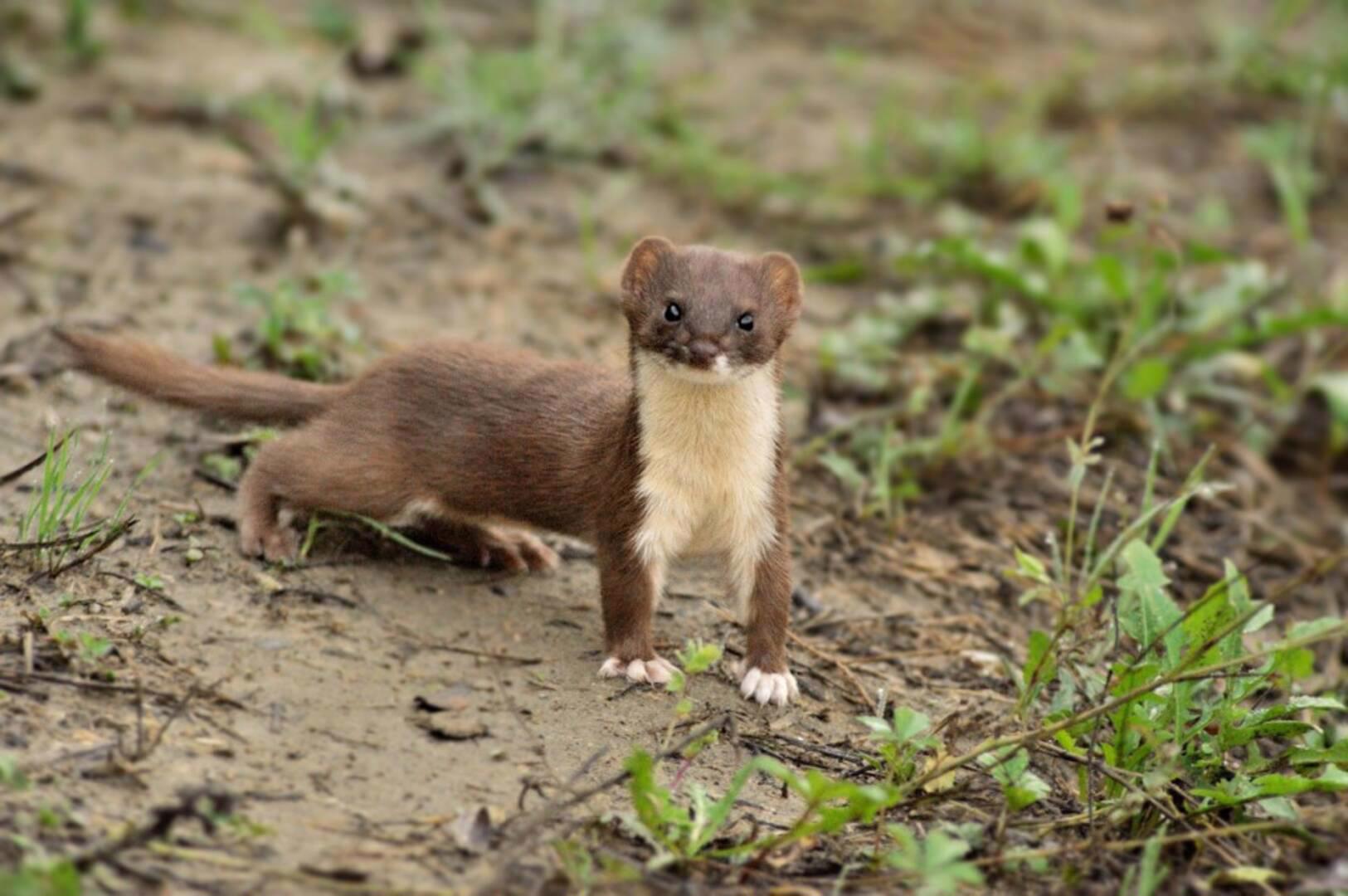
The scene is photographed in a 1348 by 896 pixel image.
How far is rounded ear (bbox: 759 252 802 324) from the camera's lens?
4.57m

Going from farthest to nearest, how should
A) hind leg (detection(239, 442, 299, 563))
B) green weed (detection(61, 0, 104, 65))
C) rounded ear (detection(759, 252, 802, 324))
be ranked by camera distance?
green weed (detection(61, 0, 104, 65)) → hind leg (detection(239, 442, 299, 563)) → rounded ear (detection(759, 252, 802, 324))

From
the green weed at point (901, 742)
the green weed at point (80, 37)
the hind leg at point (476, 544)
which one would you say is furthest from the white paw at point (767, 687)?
the green weed at point (80, 37)

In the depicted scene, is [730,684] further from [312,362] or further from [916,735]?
[312,362]

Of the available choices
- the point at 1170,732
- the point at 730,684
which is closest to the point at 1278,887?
the point at 1170,732

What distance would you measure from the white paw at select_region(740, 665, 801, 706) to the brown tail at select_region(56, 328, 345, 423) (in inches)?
→ 61.5

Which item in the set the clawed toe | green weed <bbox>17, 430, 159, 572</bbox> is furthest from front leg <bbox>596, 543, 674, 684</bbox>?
green weed <bbox>17, 430, 159, 572</bbox>

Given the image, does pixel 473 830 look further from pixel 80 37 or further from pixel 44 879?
pixel 80 37

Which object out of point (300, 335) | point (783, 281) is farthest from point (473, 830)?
point (300, 335)

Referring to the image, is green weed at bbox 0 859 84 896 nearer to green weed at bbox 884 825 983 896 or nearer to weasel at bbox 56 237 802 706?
green weed at bbox 884 825 983 896

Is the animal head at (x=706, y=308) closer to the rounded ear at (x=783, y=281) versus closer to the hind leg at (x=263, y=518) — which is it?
the rounded ear at (x=783, y=281)

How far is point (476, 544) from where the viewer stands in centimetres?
510

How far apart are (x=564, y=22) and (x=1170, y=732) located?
6143 millimetres

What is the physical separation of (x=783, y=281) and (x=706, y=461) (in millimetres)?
539

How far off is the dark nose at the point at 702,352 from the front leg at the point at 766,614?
606mm
